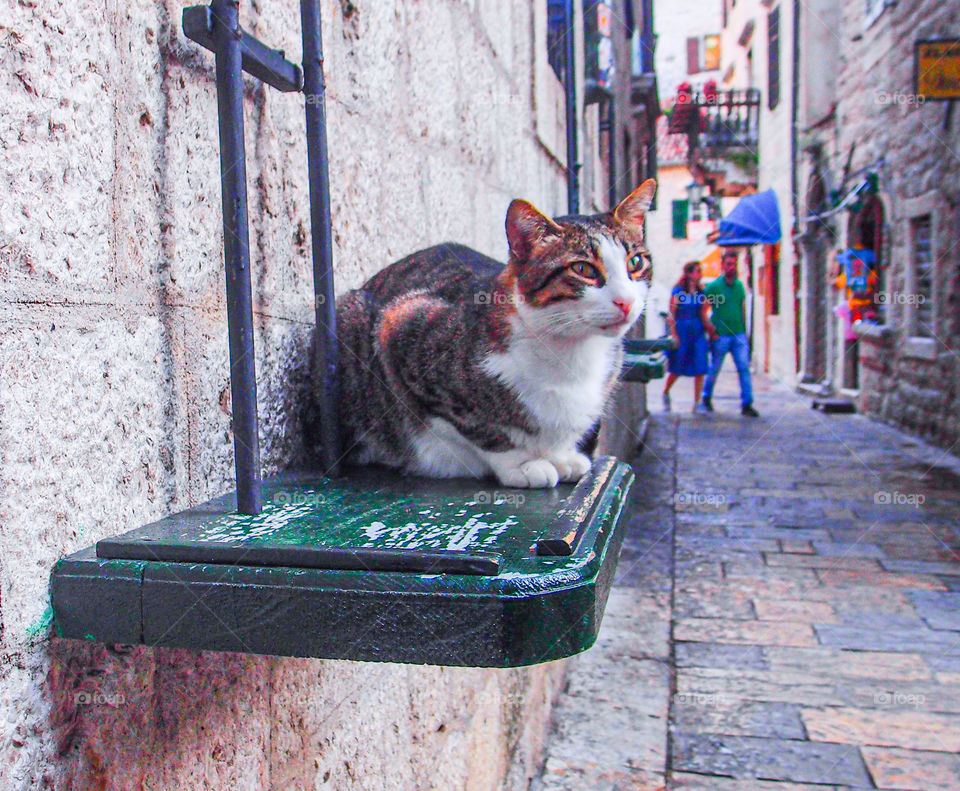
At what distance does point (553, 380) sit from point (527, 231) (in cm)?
31

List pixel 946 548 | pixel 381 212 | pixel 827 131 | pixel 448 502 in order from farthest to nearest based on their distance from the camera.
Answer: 1. pixel 827 131
2. pixel 946 548
3. pixel 381 212
4. pixel 448 502

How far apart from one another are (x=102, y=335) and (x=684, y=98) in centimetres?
2085

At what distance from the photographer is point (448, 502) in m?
1.29

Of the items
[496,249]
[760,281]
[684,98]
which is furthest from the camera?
[760,281]

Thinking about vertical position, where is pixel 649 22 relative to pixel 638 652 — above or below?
above

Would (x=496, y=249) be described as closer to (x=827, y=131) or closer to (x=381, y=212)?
(x=381, y=212)

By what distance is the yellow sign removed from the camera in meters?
7.25

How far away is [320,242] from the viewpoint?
4.68 ft

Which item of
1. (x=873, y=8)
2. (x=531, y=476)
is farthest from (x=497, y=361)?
(x=873, y=8)

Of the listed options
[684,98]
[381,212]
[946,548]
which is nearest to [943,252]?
[946,548]

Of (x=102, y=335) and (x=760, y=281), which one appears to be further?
(x=760, y=281)

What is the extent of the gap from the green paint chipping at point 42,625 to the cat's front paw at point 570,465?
0.94m

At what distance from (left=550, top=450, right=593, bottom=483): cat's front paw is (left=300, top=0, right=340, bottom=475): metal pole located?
412 mm

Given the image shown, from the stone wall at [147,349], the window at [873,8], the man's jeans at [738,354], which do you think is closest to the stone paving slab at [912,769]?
the stone wall at [147,349]
